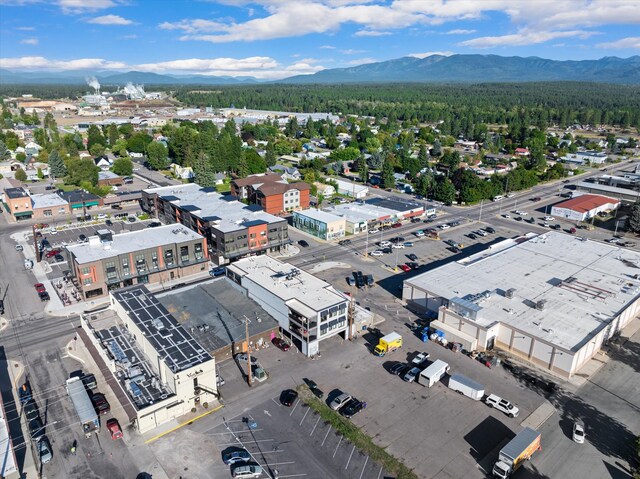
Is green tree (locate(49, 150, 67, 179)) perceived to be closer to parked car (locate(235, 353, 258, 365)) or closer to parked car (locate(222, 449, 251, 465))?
parked car (locate(235, 353, 258, 365))

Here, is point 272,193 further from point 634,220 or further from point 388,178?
point 634,220

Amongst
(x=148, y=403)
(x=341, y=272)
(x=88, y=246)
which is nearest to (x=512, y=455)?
(x=148, y=403)

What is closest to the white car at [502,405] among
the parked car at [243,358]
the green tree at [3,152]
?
the parked car at [243,358]

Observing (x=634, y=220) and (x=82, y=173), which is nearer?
(x=634, y=220)

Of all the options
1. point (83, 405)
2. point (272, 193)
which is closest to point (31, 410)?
point (83, 405)

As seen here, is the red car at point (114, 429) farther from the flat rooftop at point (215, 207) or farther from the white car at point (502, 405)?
the flat rooftop at point (215, 207)

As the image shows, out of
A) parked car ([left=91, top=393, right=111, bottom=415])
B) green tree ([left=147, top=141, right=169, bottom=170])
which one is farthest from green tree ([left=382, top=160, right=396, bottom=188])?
parked car ([left=91, top=393, right=111, bottom=415])
